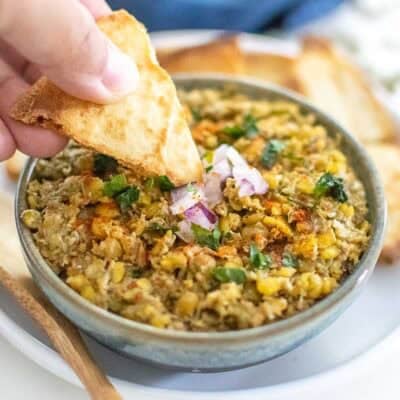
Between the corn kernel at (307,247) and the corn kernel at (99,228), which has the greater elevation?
the corn kernel at (99,228)

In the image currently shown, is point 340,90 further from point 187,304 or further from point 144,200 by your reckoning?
point 187,304

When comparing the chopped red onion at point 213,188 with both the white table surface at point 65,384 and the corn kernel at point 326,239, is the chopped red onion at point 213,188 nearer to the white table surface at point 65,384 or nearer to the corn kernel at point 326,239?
the corn kernel at point 326,239

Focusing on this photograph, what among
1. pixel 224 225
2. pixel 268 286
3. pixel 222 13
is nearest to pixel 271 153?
pixel 224 225

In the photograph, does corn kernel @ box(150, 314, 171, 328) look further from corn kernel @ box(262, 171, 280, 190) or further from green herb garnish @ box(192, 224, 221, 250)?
corn kernel @ box(262, 171, 280, 190)

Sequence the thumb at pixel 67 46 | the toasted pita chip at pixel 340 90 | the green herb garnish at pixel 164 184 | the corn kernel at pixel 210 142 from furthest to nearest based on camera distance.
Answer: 1. the toasted pita chip at pixel 340 90
2. the corn kernel at pixel 210 142
3. the green herb garnish at pixel 164 184
4. the thumb at pixel 67 46

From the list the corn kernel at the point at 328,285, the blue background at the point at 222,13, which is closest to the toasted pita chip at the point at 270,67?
the blue background at the point at 222,13

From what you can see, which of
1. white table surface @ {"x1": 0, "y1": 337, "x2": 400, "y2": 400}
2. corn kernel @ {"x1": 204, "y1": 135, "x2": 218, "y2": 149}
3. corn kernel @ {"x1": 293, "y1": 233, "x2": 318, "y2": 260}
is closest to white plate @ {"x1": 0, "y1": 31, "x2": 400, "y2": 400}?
white table surface @ {"x1": 0, "y1": 337, "x2": 400, "y2": 400}

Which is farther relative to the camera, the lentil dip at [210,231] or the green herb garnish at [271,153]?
the green herb garnish at [271,153]
